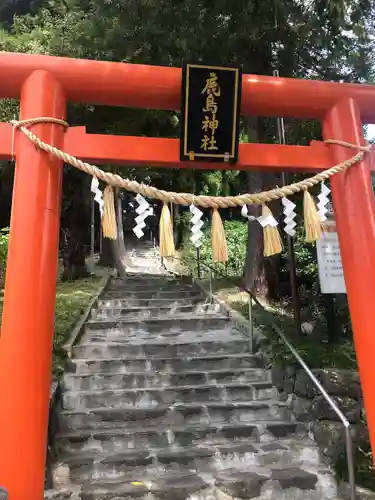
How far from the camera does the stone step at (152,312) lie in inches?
317

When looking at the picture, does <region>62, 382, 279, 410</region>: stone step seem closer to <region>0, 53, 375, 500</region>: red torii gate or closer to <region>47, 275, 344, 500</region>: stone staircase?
<region>47, 275, 344, 500</region>: stone staircase

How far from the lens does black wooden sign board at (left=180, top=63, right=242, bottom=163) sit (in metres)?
3.22

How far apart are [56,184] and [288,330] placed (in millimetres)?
Result: 4442

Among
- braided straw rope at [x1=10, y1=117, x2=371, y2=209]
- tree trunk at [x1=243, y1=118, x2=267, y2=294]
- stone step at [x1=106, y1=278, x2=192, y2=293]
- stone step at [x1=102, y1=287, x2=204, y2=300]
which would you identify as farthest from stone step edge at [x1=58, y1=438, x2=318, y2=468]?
A: stone step at [x1=106, y1=278, x2=192, y2=293]

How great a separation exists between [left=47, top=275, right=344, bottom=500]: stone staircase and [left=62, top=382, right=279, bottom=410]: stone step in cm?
1

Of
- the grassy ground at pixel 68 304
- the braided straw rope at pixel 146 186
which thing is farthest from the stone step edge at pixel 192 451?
the braided straw rope at pixel 146 186

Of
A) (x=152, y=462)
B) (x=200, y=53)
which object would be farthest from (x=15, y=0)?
(x=152, y=462)

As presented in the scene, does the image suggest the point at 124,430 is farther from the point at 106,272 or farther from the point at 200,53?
the point at 106,272

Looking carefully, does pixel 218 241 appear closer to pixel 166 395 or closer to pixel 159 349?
pixel 166 395

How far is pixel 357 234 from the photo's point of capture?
128 inches

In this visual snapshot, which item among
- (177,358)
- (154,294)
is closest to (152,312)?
(154,294)

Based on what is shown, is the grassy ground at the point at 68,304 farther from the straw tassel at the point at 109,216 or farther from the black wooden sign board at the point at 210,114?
the black wooden sign board at the point at 210,114

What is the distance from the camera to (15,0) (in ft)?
52.2

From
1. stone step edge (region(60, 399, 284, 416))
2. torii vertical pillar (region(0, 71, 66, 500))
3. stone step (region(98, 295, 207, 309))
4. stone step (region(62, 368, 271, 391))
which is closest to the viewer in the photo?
torii vertical pillar (region(0, 71, 66, 500))
